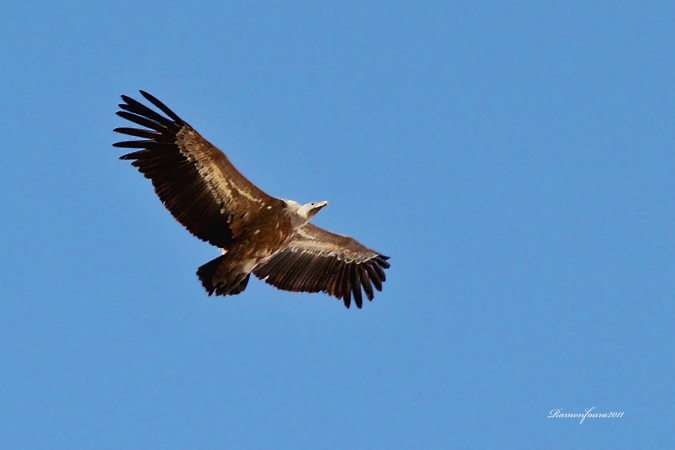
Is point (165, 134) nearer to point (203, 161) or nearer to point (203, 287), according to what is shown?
point (203, 161)

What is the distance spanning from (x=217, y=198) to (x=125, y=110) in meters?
2.32

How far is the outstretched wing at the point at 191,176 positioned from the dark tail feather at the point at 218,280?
1.47ft

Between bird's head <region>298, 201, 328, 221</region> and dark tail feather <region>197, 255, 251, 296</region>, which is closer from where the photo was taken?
dark tail feather <region>197, 255, 251, 296</region>

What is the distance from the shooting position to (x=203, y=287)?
61.6 feet

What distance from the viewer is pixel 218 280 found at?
18.9 meters

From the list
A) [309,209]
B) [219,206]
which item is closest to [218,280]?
[219,206]

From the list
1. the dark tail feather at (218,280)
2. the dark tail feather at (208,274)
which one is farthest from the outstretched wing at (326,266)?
the dark tail feather at (208,274)

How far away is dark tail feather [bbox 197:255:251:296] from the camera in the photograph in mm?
18781

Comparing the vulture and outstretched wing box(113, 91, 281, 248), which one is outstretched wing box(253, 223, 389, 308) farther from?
outstretched wing box(113, 91, 281, 248)

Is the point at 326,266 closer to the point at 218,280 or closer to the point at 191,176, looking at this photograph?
the point at 218,280

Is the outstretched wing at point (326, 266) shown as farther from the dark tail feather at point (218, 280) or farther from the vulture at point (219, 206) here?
the dark tail feather at point (218, 280)

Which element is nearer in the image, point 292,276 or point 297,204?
point 297,204

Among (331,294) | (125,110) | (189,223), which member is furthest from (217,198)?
(331,294)

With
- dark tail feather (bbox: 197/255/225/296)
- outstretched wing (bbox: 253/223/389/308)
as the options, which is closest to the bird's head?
outstretched wing (bbox: 253/223/389/308)
